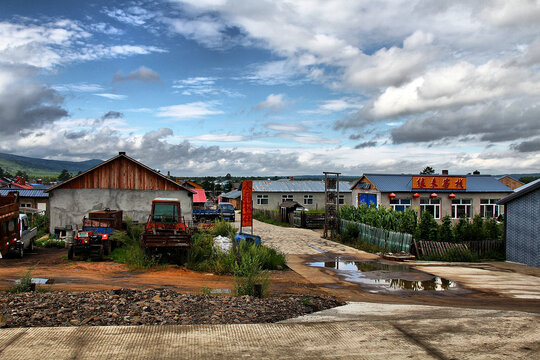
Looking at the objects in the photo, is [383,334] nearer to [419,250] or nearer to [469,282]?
[469,282]

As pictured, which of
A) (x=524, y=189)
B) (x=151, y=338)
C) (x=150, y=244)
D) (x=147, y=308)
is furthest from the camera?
(x=524, y=189)

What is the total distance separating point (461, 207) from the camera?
3747 cm

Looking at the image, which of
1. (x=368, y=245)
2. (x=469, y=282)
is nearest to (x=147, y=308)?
(x=469, y=282)

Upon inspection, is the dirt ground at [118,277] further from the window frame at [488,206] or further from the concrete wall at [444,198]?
the window frame at [488,206]

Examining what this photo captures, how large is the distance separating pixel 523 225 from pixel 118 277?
57.5ft

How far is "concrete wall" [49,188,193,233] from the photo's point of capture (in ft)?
89.7

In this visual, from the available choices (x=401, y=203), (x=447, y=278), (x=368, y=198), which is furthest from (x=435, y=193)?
(x=447, y=278)

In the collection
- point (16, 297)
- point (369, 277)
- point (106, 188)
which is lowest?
point (369, 277)

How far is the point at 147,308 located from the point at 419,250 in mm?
16493

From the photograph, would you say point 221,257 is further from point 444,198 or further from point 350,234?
point 444,198

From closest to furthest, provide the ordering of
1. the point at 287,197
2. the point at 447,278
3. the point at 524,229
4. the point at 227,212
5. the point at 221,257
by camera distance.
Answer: the point at 447,278 → the point at 221,257 → the point at 524,229 → the point at 227,212 → the point at 287,197

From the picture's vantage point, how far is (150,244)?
17.2m

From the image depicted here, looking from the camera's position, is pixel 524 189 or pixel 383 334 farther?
pixel 524 189

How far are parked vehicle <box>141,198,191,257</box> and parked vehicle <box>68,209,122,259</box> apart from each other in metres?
2.11
